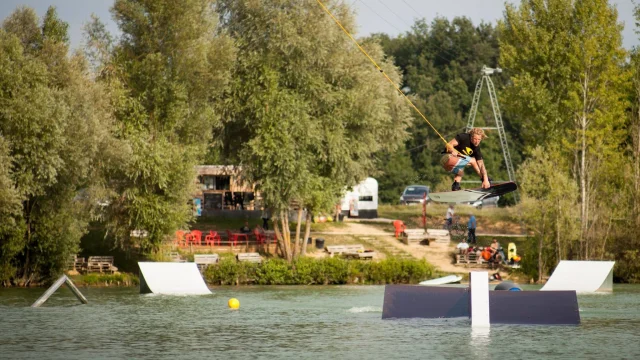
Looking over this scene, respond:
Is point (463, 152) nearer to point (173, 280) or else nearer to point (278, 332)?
point (278, 332)

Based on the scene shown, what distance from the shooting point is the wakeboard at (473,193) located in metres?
28.2

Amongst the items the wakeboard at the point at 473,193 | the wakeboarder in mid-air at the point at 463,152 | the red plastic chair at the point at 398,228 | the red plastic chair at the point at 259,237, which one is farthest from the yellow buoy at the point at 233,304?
the red plastic chair at the point at 398,228

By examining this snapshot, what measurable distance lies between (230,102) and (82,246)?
10527mm

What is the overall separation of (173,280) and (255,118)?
47.4 ft

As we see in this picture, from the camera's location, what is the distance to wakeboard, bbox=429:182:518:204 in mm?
28172

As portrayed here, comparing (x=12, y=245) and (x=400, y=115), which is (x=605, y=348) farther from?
(x=400, y=115)

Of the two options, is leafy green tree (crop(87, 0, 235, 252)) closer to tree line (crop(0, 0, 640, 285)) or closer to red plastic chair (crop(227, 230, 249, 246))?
tree line (crop(0, 0, 640, 285))

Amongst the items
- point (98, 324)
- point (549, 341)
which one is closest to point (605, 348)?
point (549, 341)

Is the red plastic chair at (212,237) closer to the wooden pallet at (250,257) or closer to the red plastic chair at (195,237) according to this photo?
the red plastic chair at (195,237)

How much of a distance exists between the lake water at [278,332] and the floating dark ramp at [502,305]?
0.36 meters

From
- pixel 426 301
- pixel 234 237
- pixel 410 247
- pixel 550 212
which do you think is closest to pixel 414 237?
pixel 410 247

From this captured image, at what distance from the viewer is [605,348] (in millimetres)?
24719

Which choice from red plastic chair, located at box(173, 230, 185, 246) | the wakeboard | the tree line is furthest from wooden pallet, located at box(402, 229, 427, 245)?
the wakeboard

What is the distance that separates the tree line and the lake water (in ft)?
22.2
